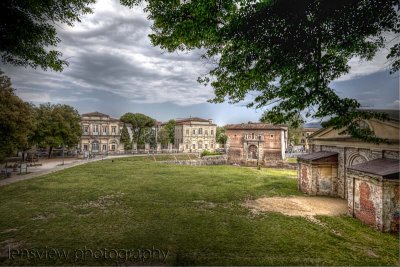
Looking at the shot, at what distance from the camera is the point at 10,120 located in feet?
59.1

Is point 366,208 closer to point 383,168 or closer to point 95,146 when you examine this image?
point 383,168

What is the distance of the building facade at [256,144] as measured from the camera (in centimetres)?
4109

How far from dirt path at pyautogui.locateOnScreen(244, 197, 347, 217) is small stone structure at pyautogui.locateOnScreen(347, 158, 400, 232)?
1550mm

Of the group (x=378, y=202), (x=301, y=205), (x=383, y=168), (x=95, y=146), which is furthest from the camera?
(x=95, y=146)

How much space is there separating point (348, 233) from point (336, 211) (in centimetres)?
354

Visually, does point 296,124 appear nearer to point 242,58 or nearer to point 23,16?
point 242,58

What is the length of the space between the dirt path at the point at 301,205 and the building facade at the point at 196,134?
146 ft

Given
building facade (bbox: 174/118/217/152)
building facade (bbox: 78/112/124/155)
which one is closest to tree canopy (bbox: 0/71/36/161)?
building facade (bbox: 78/112/124/155)

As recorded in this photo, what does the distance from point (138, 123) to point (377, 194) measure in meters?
50.9

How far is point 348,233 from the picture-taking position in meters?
9.21

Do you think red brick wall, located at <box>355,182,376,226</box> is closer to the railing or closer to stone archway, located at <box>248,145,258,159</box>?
the railing

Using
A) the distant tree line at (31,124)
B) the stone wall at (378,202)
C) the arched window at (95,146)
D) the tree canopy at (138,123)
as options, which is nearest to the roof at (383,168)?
the stone wall at (378,202)

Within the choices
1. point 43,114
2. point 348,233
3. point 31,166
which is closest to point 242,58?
point 348,233

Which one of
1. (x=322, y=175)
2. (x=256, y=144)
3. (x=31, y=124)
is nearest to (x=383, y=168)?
(x=322, y=175)
